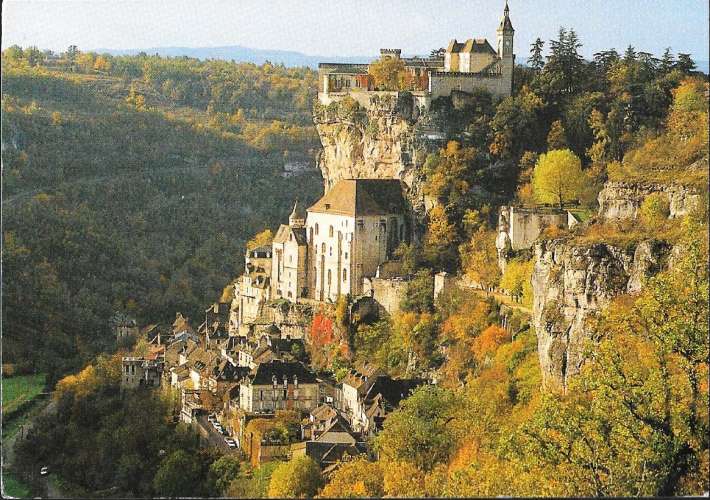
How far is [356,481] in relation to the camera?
27.7 meters

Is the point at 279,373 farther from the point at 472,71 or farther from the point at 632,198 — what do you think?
the point at 632,198

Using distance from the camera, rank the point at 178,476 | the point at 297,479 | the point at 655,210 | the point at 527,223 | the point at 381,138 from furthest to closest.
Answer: the point at 381,138
the point at 527,223
the point at 178,476
the point at 297,479
the point at 655,210

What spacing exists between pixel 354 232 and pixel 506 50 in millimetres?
6409

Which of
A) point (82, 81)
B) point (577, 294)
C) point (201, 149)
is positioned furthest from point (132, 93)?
point (577, 294)

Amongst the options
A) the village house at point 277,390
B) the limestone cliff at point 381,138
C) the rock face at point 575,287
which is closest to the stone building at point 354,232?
the limestone cliff at point 381,138

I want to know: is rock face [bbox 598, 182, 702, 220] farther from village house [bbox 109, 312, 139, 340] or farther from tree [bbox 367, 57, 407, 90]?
village house [bbox 109, 312, 139, 340]

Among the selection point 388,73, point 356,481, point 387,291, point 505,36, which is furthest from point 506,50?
point 356,481

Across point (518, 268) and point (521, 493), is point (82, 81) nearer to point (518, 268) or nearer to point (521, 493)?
A: point (518, 268)

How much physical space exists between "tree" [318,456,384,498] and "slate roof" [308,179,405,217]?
39.1ft

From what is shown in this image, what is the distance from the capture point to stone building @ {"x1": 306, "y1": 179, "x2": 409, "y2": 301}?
1578 inches

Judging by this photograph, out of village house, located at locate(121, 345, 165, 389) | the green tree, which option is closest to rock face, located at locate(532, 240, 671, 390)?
the green tree

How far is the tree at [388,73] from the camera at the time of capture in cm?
4309

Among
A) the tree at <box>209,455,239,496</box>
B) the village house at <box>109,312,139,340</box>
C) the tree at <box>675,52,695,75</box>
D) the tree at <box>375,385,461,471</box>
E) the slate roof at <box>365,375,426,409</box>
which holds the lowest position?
the village house at <box>109,312,139,340</box>

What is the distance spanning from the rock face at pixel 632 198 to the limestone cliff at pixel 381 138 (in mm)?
9901
